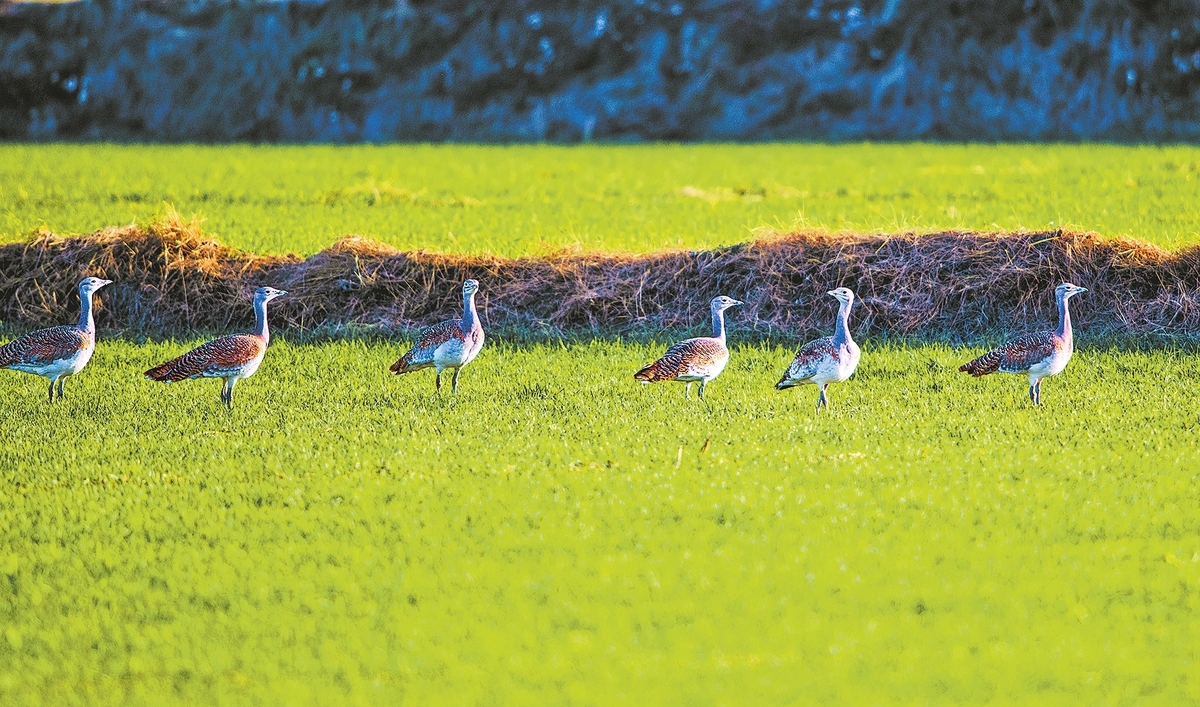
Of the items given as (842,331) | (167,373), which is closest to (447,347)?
(167,373)

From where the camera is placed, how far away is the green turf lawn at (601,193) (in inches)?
791

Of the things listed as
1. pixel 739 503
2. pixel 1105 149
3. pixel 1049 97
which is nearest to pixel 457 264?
pixel 739 503

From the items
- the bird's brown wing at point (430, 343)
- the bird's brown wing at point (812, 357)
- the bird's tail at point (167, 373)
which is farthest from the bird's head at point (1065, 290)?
the bird's tail at point (167, 373)

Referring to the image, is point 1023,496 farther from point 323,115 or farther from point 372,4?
point 372,4

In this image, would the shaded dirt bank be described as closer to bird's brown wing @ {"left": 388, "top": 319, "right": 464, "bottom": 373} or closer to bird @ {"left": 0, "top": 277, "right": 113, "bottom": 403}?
bird's brown wing @ {"left": 388, "top": 319, "right": 464, "bottom": 373}

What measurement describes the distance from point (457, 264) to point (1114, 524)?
9.98 metres

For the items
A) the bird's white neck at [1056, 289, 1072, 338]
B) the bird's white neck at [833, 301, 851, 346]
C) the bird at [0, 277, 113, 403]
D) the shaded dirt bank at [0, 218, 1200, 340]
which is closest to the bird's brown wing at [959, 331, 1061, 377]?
the bird's white neck at [1056, 289, 1072, 338]

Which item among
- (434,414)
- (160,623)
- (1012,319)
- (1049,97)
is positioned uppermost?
(160,623)

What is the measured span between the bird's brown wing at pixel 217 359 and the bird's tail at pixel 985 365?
6.36 m

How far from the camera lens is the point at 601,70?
52375 mm

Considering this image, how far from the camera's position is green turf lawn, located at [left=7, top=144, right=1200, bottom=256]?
2009cm

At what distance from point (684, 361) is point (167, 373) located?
15.4ft

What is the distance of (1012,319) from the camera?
1557 cm

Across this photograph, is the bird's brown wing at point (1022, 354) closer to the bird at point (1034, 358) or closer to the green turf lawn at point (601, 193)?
the bird at point (1034, 358)
